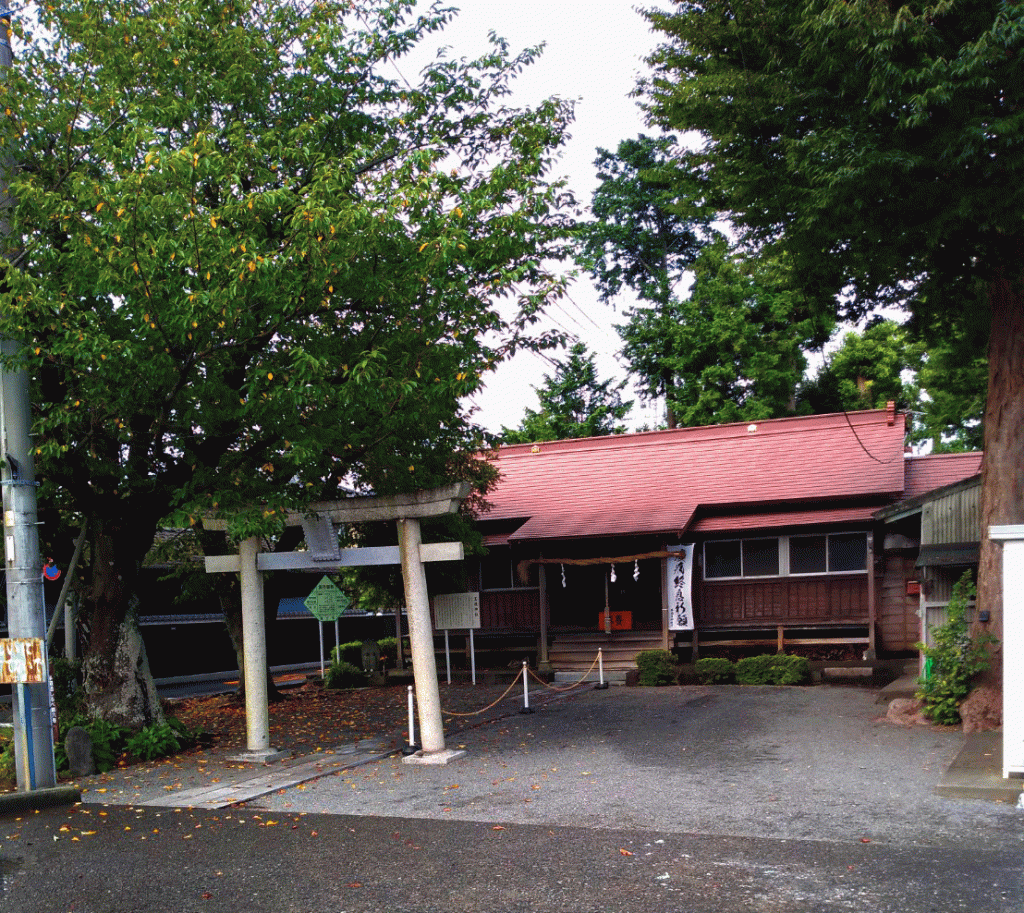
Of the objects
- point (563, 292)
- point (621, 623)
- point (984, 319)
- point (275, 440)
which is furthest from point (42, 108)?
point (621, 623)

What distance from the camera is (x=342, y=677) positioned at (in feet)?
80.7

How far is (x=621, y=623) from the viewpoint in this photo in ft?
80.6

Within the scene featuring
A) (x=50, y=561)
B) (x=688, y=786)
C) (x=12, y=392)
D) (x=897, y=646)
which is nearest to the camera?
(x=688, y=786)

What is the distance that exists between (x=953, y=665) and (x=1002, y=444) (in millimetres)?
3222

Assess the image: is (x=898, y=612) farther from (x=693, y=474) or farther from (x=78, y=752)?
(x=78, y=752)

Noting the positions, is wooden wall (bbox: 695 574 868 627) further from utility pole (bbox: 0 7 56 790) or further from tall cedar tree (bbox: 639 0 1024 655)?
utility pole (bbox: 0 7 56 790)

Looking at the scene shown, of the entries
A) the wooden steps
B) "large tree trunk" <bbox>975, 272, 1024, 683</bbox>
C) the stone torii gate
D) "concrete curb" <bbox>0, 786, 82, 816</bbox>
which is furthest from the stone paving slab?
the wooden steps

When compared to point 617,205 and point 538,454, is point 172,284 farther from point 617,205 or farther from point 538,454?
point 617,205

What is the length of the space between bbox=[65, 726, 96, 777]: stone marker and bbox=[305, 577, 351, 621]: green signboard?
8.54 metres

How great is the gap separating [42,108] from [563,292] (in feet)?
22.2

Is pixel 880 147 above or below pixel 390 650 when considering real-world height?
above

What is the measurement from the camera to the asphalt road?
6762 mm

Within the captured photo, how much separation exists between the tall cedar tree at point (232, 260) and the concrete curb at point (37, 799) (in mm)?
3251

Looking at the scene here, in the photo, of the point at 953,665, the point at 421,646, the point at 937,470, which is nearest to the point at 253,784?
the point at 421,646
